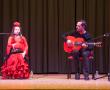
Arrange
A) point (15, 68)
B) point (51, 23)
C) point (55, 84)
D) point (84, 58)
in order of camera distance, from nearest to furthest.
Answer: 1. point (55, 84)
2. point (84, 58)
3. point (15, 68)
4. point (51, 23)

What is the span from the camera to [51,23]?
32.2 feet

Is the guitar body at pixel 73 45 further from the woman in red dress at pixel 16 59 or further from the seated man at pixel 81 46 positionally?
the woman in red dress at pixel 16 59

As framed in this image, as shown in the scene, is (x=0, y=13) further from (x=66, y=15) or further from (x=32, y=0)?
(x=66, y=15)

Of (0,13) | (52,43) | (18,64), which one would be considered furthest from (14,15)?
(18,64)

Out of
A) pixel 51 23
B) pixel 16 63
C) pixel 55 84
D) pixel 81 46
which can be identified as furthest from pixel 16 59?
pixel 55 84

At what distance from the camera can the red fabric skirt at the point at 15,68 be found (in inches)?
336

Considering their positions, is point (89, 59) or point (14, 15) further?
point (14, 15)

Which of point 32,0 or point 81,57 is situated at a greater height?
point 32,0

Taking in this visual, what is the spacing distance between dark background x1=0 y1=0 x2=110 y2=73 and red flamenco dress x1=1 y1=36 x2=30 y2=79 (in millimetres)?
1122

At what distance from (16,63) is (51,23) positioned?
1665mm

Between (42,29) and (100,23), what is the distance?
4.21ft

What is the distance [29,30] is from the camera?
9828 mm

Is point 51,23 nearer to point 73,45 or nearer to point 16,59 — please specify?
point 73,45

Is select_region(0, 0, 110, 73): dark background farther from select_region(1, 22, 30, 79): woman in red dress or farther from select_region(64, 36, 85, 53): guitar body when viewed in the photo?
select_region(64, 36, 85, 53): guitar body
